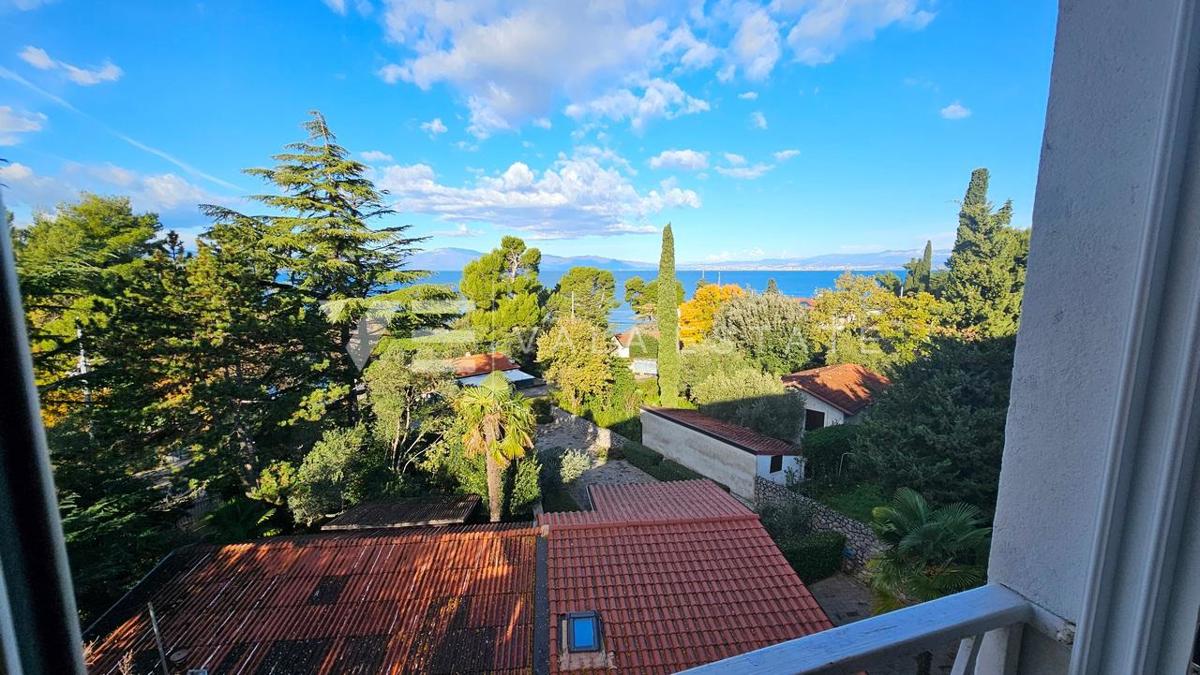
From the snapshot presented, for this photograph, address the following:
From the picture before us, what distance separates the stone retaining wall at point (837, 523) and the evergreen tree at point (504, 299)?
13880 mm

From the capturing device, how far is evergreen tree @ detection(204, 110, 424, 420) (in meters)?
11.0

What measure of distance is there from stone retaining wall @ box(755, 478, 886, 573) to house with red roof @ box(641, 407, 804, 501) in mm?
268

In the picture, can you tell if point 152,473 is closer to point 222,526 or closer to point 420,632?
point 222,526

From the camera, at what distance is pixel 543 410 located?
57.2ft

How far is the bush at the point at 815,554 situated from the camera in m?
7.68

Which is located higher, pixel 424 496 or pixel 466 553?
pixel 466 553

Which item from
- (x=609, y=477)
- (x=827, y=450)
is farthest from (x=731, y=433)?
(x=609, y=477)

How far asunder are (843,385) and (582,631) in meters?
12.3

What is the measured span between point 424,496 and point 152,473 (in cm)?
473

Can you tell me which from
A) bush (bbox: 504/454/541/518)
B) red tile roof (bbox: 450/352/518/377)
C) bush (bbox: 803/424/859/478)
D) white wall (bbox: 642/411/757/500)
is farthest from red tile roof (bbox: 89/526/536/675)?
red tile roof (bbox: 450/352/518/377)

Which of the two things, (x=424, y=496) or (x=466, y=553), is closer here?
(x=466, y=553)

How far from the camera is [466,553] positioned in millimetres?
6605

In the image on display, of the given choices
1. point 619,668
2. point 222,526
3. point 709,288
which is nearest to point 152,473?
point 222,526

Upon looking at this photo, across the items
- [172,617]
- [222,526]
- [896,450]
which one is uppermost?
[896,450]
